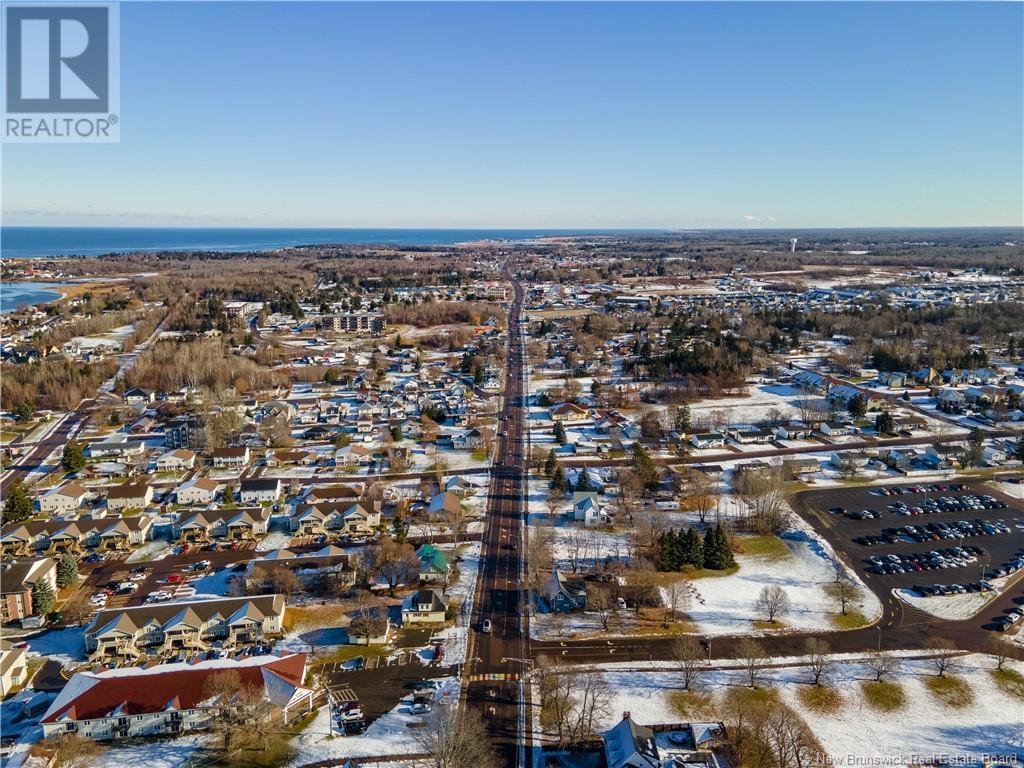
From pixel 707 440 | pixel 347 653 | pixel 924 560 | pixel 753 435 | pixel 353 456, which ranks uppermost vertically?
pixel 753 435

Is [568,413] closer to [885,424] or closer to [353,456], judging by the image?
[353,456]

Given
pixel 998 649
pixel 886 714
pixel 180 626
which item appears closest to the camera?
pixel 886 714

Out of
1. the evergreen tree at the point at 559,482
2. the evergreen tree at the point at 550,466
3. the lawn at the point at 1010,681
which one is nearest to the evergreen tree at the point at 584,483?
the evergreen tree at the point at 559,482

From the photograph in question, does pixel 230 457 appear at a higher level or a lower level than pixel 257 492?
higher

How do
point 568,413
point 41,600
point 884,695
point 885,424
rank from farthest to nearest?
point 568,413
point 885,424
point 41,600
point 884,695

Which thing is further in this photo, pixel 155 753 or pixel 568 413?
pixel 568 413

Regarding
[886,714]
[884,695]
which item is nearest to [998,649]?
[884,695]

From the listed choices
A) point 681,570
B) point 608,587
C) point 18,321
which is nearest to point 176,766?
point 608,587
